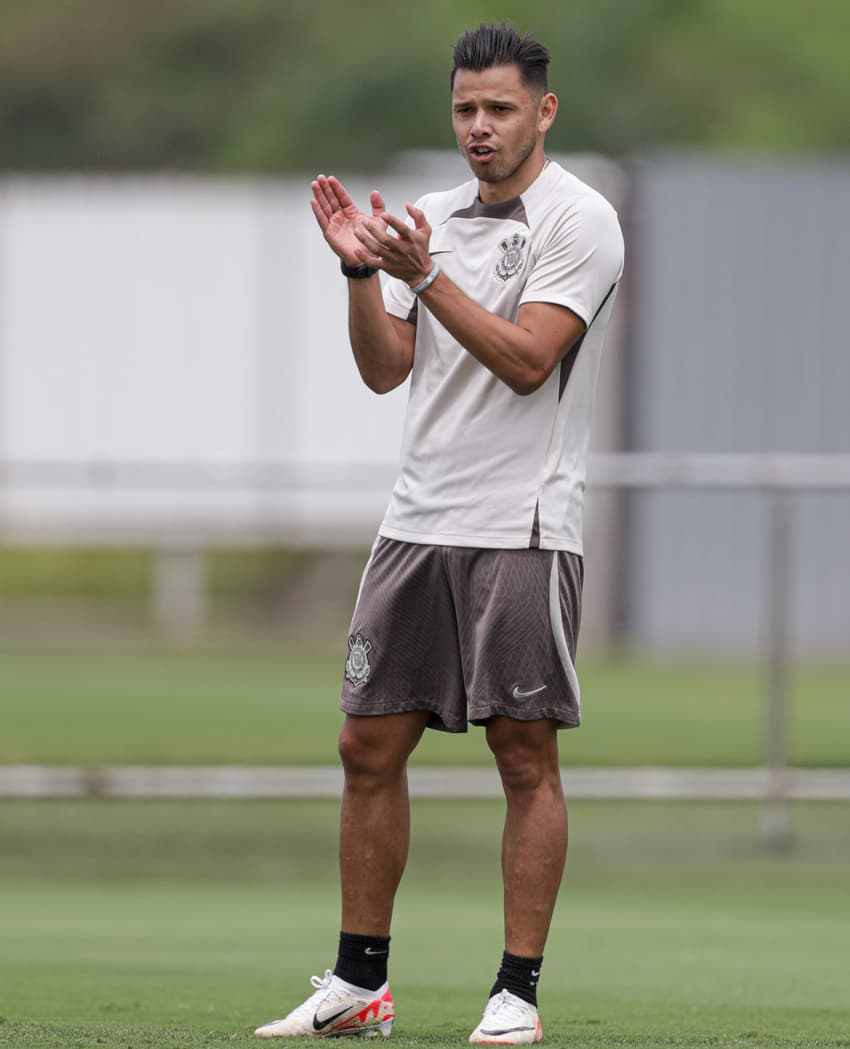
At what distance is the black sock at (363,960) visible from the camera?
4.61 meters

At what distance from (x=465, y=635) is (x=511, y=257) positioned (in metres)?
0.77

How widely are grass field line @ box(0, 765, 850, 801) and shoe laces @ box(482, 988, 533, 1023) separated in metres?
3.36

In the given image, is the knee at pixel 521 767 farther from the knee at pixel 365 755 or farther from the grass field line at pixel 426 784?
the grass field line at pixel 426 784

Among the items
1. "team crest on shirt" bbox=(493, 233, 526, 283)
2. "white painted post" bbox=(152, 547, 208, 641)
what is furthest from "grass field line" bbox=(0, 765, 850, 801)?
"white painted post" bbox=(152, 547, 208, 641)

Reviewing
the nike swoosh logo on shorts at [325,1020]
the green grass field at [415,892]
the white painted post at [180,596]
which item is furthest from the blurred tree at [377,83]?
the nike swoosh logo on shorts at [325,1020]

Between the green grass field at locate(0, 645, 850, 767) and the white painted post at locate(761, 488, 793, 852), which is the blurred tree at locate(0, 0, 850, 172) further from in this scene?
the white painted post at locate(761, 488, 793, 852)

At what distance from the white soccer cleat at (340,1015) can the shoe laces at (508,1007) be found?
234 mm

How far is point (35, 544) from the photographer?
1742cm

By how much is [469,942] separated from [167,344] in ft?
43.2

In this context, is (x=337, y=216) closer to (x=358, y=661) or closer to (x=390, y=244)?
(x=390, y=244)

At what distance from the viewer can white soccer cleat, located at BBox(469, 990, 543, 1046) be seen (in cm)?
441

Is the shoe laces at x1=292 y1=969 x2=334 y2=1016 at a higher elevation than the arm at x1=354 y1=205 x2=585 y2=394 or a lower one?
lower

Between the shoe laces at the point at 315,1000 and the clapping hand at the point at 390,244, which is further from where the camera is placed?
the shoe laces at the point at 315,1000

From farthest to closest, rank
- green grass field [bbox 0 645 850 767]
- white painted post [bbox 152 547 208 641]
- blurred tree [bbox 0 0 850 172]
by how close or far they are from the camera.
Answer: blurred tree [bbox 0 0 850 172], white painted post [bbox 152 547 208 641], green grass field [bbox 0 645 850 767]
